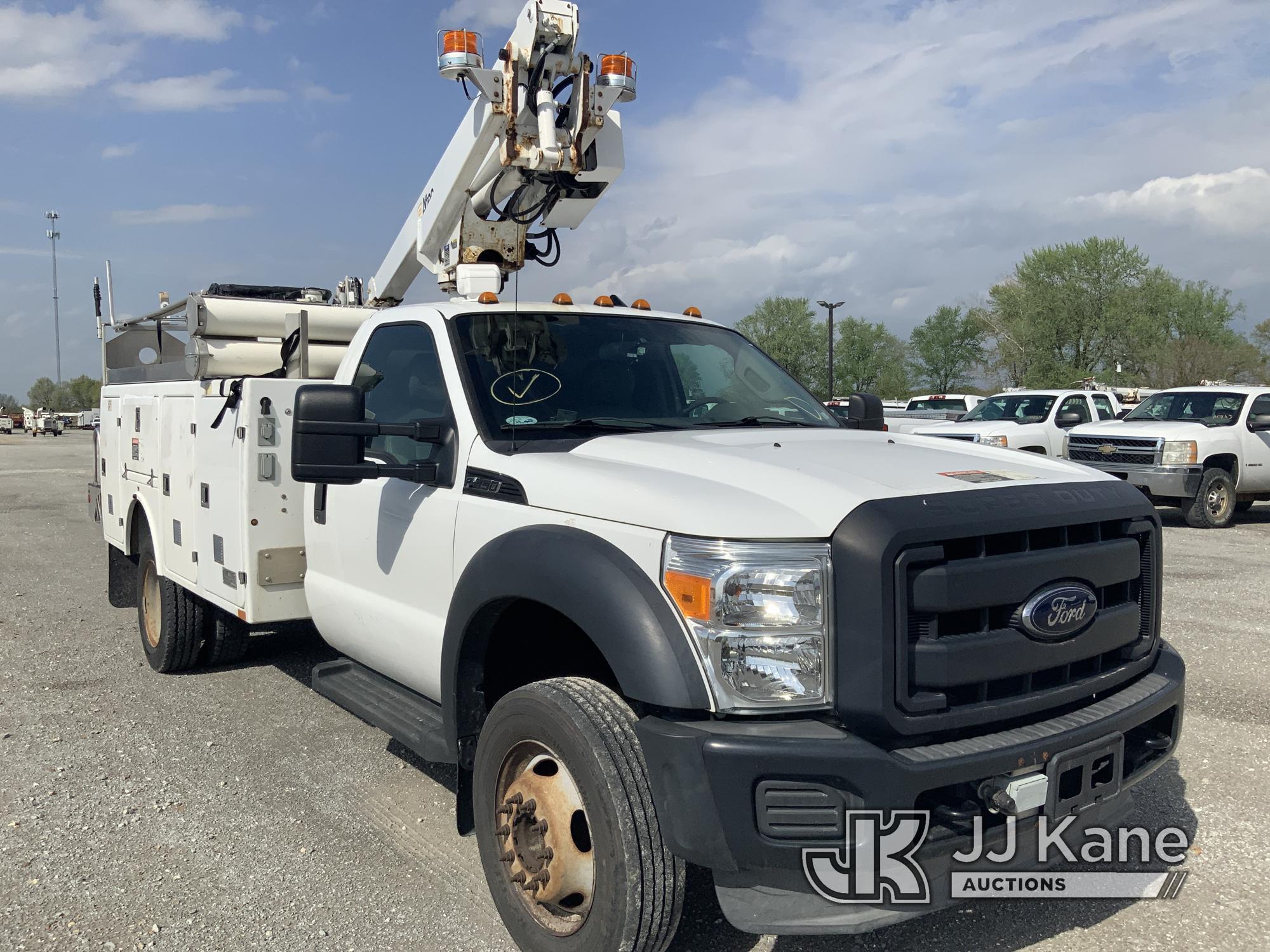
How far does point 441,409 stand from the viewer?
383 centimetres

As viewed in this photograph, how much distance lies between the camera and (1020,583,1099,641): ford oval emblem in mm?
2709

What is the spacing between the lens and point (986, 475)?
3002 mm

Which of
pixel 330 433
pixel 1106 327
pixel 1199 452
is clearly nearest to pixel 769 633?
pixel 330 433

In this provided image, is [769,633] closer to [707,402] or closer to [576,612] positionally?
[576,612]

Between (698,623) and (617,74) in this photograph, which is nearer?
(698,623)

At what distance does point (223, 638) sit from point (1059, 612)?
190 inches

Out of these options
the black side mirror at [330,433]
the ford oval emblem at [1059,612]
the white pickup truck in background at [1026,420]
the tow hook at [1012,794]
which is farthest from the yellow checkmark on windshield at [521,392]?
the white pickup truck in background at [1026,420]

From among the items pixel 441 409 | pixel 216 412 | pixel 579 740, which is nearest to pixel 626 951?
pixel 579 740

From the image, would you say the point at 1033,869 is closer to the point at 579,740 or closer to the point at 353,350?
the point at 579,740

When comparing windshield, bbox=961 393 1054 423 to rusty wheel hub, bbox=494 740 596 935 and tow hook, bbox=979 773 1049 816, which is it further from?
rusty wheel hub, bbox=494 740 596 935

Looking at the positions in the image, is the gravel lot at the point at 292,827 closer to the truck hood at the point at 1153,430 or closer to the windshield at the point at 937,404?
the truck hood at the point at 1153,430

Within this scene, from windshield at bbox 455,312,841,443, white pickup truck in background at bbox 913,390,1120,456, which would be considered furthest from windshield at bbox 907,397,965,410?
windshield at bbox 455,312,841,443

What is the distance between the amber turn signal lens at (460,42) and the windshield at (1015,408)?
42.5 feet

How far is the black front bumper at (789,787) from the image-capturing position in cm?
245
